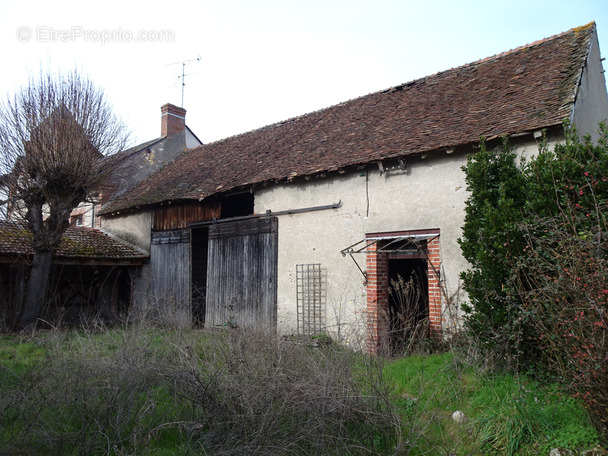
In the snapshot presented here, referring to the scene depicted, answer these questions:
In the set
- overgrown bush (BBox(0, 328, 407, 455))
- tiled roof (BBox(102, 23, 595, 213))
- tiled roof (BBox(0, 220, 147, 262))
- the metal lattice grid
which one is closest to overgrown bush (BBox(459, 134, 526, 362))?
tiled roof (BBox(102, 23, 595, 213))

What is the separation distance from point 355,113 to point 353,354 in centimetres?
825

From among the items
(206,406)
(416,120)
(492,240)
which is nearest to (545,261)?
(492,240)

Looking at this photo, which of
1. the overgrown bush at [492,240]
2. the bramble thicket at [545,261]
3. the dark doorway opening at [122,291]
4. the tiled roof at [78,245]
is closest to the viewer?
the bramble thicket at [545,261]

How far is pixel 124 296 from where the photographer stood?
1483cm

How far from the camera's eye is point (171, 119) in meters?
18.9

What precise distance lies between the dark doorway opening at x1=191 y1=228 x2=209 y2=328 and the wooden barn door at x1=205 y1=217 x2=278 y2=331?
72 centimetres

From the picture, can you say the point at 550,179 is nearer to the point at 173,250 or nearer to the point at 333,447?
the point at 333,447

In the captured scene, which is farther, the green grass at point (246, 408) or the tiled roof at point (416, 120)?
the tiled roof at point (416, 120)

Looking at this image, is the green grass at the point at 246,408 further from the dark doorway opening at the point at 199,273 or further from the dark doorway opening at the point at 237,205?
the dark doorway opening at the point at 237,205

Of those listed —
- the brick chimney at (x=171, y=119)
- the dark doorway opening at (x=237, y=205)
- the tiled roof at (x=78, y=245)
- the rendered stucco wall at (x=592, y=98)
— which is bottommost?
the tiled roof at (x=78, y=245)

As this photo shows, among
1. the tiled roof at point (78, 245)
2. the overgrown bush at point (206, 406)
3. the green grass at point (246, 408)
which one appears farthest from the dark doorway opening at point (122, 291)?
the overgrown bush at point (206, 406)

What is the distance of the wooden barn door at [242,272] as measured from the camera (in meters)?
10.2

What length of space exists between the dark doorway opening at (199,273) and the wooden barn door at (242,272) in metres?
0.72

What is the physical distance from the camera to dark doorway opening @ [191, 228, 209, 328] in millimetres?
12156
